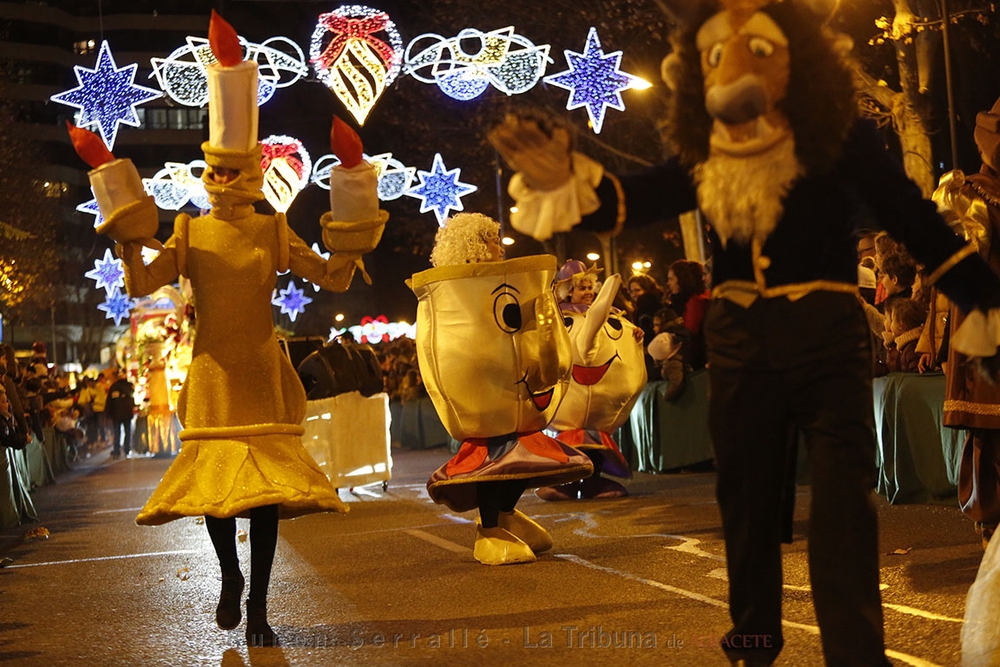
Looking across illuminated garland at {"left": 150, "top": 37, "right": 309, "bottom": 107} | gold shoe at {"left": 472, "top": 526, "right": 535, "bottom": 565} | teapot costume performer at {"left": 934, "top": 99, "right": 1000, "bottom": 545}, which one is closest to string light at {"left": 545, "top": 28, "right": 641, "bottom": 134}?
illuminated garland at {"left": 150, "top": 37, "right": 309, "bottom": 107}

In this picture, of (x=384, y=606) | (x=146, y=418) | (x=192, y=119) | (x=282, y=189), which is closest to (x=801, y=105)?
(x=384, y=606)

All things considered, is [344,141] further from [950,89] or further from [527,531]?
[950,89]

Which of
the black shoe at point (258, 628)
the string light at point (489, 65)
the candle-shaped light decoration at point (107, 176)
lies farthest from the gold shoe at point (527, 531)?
the string light at point (489, 65)

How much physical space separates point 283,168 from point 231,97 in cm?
1365

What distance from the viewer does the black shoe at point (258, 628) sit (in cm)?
523

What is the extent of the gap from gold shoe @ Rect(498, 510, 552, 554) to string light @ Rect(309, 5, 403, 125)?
9600 mm

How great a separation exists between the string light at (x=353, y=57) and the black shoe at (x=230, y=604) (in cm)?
1128

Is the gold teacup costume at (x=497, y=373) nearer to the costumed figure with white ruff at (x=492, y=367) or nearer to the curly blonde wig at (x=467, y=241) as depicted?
the costumed figure with white ruff at (x=492, y=367)

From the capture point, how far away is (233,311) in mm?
5602

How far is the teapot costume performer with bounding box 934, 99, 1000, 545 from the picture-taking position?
599cm

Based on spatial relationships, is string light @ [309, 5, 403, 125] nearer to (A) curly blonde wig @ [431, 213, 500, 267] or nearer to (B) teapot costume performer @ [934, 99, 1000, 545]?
(A) curly blonde wig @ [431, 213, 500, 267]

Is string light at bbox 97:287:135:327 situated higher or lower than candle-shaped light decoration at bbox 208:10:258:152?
higher

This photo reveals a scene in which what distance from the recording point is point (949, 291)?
362 centimetres

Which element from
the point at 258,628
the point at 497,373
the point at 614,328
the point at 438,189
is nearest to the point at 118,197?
the point at 258,628
